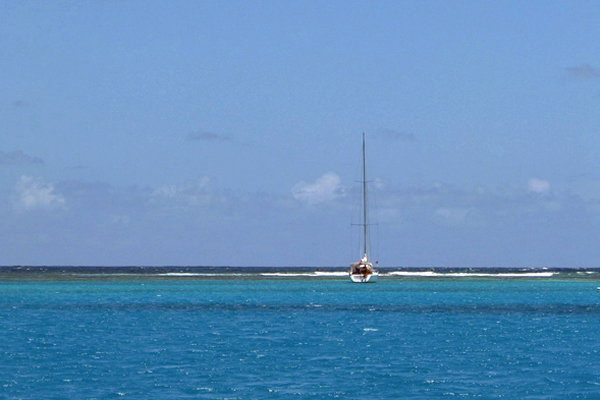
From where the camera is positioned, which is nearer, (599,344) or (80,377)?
(80,377)

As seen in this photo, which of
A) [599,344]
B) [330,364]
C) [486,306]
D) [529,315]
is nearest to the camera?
[330,364]

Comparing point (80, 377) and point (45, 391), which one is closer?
point (45, 391)

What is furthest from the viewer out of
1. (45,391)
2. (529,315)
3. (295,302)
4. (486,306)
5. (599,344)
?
(295,302)

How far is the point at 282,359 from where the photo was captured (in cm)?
4666

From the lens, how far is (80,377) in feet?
133

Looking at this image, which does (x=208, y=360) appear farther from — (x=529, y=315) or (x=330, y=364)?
(x=529, y=315)

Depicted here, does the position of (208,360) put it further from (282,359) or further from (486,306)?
(486,306)

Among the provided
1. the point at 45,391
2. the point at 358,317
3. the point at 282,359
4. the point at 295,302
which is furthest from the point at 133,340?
the point at 295,302

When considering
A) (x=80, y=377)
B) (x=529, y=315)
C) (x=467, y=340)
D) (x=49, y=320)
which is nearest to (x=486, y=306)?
(x=529, y=315)

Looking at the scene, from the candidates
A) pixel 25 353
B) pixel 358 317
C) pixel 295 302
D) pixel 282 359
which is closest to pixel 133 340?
pixel 25 353

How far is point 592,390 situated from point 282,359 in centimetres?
1606

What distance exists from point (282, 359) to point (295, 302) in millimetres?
53877

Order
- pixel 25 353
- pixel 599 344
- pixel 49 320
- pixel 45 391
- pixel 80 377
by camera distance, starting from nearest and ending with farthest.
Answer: pixel 45 391, pixel 80 377, pixel 25 353, pixel 599 344, pixel 49 320

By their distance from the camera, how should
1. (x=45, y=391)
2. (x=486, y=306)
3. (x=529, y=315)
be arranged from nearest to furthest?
(x=45, y=391) < (x=529, y=315) < (x=486, y=306)
